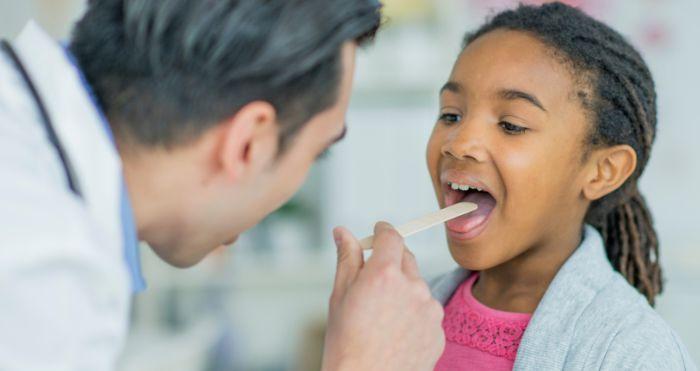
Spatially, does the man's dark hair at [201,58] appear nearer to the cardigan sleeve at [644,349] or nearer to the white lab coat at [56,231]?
the white lab coat at [56,231]

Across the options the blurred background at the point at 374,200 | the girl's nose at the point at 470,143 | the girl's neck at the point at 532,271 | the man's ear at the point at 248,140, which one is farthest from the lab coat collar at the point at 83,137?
the blurred background at the point at 374,200

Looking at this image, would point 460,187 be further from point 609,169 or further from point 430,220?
point 609,169

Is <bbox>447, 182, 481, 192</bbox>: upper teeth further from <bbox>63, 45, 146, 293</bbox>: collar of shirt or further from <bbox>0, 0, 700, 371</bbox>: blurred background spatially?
<bbox>0, 0, 700, 371</bbox>: blurred background

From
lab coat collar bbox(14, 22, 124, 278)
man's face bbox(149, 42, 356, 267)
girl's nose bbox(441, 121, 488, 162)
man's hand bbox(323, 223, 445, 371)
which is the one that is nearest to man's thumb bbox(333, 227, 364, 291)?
man's hand bbox(323, 223, 445, 371)

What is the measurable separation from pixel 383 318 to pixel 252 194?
0.67 feet

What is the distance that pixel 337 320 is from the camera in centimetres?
90

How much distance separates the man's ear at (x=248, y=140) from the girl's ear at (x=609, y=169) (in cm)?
51

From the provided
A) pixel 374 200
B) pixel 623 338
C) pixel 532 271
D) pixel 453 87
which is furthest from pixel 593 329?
pixel 374 200

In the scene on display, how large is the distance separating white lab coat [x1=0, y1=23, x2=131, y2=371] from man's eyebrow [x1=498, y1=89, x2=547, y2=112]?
0.57 metres

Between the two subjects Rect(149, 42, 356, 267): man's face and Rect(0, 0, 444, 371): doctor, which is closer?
Rect(0, 0, 444, 371): doctor

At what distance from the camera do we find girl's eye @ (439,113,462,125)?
1130 mm

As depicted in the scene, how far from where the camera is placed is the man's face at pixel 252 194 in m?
0.82

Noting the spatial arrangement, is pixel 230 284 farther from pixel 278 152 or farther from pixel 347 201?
pixel 278 152

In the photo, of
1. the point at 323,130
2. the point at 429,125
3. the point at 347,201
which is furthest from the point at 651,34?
the point at 323,130
